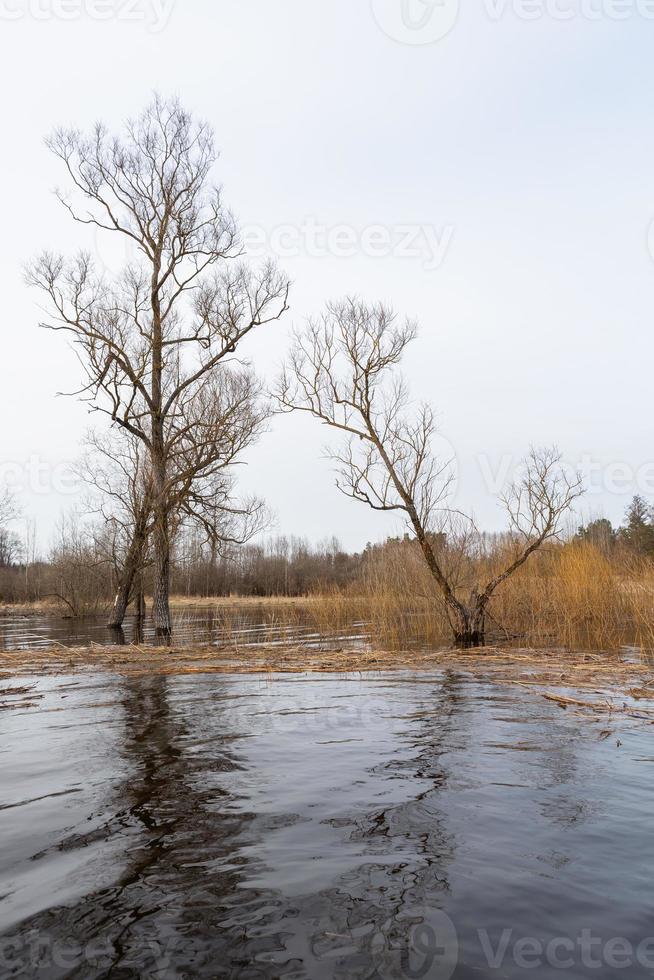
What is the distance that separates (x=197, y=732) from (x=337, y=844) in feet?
8.51

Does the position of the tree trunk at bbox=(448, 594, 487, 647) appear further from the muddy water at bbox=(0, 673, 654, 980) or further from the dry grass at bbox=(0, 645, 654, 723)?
the muddy water at bbox=(0, 673, 654, 980)

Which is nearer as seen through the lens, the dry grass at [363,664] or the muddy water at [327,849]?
the muddy water at [327,849]

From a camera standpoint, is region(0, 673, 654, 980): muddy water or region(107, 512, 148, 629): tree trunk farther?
region(107, 512, 148, 629): tree trunk

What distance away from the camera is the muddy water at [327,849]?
7.19 ft

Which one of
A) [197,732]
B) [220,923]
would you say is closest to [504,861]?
[220,923]

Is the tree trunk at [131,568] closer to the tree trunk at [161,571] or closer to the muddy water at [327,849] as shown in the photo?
the tree trunk at [161,571]

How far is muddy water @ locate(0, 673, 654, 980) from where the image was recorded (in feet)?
7.19

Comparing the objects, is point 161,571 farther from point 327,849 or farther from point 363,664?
point 327,849

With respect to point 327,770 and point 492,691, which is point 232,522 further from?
point 327,770

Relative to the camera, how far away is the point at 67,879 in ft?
8.84

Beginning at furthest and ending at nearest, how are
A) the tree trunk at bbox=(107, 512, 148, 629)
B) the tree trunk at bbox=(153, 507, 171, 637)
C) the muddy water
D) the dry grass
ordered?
1. the tree trunk at bbox=(107, 512, 148, 629)
2. the tree trunk at bbox=(153, 507, 171, 637)
3. the dry grass
4. the muddy water

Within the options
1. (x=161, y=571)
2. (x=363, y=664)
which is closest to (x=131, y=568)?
(x=161, y=571)

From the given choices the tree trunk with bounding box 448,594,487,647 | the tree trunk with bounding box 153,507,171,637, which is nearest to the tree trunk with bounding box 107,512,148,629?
the tree trunk with bounding box 153,507,171,637

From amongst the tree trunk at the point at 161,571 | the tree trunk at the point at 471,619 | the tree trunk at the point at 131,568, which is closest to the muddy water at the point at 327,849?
the tree trunk at the point at 471,619
